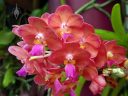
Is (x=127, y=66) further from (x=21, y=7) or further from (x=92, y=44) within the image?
(x=21, y=7)

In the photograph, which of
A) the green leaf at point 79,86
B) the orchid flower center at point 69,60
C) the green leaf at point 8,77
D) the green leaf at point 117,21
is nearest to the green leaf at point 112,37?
the green leaf at point 117,21

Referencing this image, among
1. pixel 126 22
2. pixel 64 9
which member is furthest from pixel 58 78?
pixel 126 22

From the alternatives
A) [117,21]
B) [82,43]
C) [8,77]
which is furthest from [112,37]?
[8,77]

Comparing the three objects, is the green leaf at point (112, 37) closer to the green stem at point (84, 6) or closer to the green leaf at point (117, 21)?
the green leaf at point (117, 21)

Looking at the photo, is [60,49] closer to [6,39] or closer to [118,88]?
[118,88]

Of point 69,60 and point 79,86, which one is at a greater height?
point 69,60
